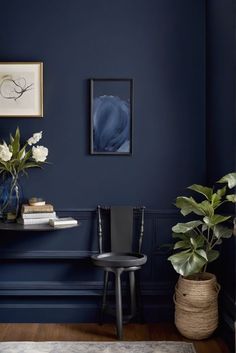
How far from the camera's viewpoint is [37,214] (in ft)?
10.8

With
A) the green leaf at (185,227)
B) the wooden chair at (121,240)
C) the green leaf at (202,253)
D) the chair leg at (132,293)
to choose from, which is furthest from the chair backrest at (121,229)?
the green leaf at (202,253)

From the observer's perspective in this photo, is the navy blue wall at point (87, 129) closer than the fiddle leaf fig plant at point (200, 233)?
No

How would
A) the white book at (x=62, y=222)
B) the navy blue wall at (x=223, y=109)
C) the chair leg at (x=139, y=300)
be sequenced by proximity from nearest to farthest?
the navy blue wall at (x=223, y=109)
the white book at (x=62, y=222)
the chair leg at (x=139, y=300)

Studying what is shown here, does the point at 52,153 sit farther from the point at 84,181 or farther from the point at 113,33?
the point at 113,33

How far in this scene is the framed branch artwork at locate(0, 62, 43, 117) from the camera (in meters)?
3.46

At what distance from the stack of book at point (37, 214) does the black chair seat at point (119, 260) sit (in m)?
0.42

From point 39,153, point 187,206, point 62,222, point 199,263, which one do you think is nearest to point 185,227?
point 187,206

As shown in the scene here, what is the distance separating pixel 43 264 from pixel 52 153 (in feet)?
2.56

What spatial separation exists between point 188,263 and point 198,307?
1.01ft

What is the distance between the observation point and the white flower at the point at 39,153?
3.32 meters

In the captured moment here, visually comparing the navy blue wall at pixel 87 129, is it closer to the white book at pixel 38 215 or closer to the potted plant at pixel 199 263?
the white book at pixel 38 215

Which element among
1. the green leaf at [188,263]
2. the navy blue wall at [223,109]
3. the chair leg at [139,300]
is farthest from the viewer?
the chair leg at [139,300]

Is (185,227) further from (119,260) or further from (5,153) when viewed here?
(5,153)

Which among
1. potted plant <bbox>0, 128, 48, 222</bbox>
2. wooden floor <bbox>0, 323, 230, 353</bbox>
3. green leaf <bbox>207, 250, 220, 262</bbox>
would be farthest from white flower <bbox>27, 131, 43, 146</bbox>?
green leaf <bbox>207, 250, 220, 262</bbox>
